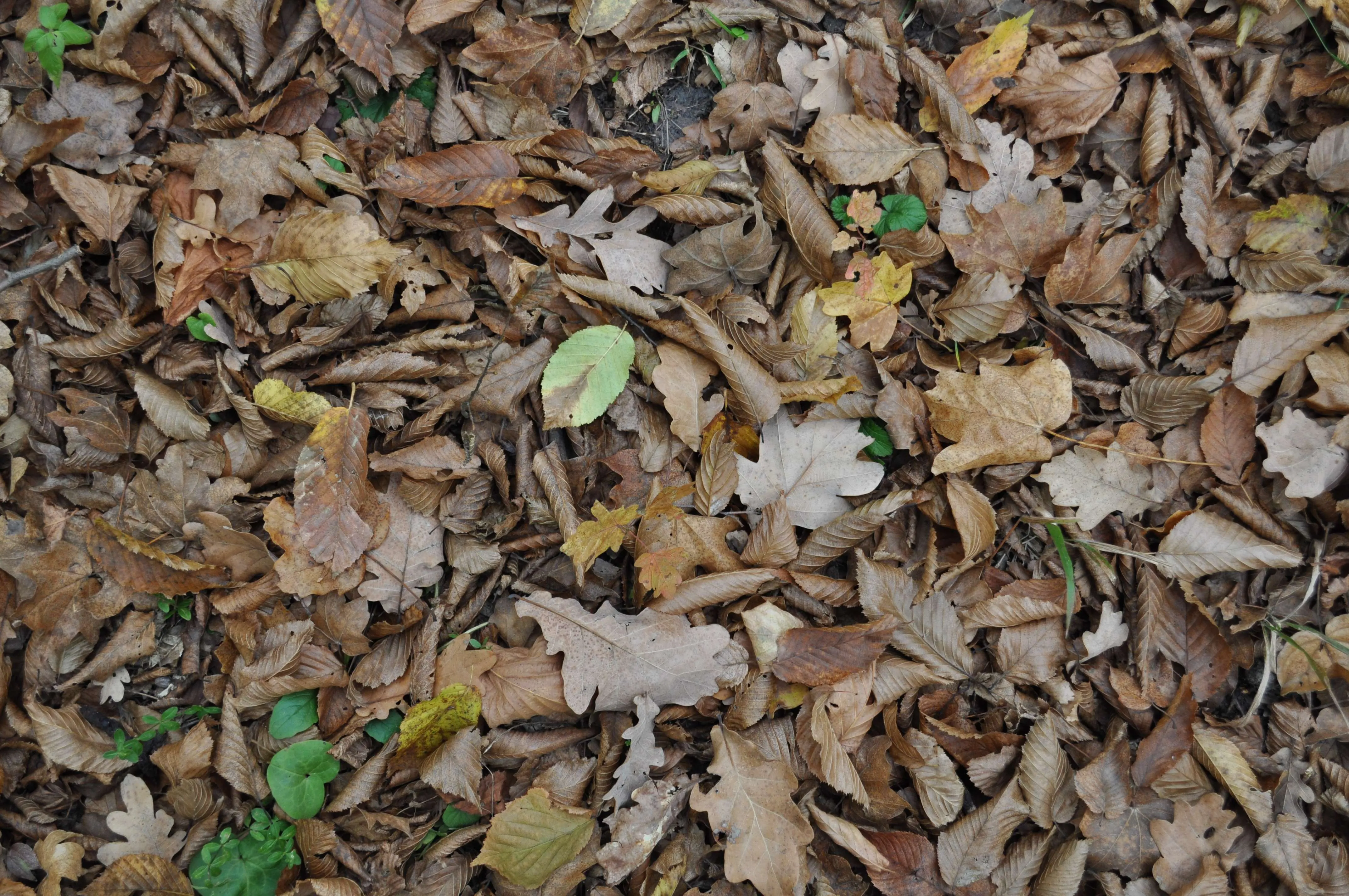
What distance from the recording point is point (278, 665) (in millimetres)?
2408

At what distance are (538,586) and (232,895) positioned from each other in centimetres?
131

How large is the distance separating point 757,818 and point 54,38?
3.25m

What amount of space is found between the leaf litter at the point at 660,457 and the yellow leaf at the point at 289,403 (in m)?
0.02

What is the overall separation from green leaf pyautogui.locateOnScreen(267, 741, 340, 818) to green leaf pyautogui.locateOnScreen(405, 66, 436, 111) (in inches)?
82.4

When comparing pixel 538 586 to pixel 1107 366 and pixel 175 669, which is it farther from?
pixel 1107 366

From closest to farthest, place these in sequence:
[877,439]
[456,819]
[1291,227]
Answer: [456,819], [877,439], [1291,227]

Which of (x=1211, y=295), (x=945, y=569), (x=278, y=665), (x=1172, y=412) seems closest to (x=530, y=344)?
(x=278, y=665)

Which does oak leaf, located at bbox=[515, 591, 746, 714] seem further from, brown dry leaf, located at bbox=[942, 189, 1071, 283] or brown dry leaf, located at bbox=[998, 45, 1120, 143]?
brown dry leaf, located at bbox=[998, 45, 1120, 143]

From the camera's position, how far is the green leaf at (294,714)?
243 cm

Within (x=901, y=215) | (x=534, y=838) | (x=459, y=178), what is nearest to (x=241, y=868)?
(x=534, y=838)

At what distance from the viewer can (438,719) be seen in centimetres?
239

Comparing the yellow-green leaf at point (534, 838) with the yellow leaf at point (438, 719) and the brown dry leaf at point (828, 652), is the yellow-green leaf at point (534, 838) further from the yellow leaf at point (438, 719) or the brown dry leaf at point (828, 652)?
the brown dry leaf at point (828, 652)

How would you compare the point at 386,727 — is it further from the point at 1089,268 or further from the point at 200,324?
the point at 1089,268

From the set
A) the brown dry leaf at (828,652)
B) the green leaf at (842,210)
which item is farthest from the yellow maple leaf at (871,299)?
the brown dry leaf at (828,652)
